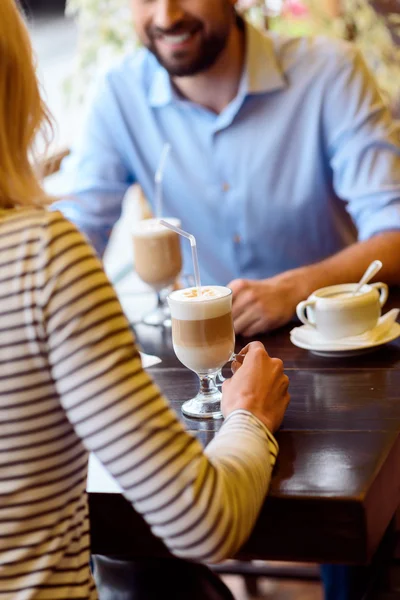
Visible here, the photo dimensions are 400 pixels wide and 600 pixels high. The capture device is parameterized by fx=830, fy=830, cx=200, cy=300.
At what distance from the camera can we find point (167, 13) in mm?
2080

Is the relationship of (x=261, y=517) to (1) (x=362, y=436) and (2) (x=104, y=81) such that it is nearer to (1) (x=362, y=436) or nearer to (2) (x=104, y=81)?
(1) (x=362, y=436)

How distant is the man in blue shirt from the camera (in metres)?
2.05

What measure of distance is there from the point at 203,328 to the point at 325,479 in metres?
0.30

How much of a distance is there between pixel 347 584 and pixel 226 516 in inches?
30.2

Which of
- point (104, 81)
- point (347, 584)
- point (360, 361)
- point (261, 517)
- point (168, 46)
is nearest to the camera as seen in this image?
point (261, 517)

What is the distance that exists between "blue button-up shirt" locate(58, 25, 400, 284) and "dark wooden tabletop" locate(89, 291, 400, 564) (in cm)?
88

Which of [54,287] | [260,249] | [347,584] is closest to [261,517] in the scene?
[54,287]

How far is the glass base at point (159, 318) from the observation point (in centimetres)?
164

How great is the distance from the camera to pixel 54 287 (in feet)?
2.43

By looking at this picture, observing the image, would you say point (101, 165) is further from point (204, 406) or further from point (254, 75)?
point (204, 406)

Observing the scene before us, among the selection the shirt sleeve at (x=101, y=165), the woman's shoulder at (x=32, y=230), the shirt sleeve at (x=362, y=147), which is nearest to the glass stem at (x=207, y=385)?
the woman's shoulder at (x=32, y=230)

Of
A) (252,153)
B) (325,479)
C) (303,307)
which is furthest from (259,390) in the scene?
(252,153)

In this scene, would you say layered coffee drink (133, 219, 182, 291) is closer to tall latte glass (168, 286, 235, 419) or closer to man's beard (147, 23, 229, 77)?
tall latte glass (168, 286, 235, 419)

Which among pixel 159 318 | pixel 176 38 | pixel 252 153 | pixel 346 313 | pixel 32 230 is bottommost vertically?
pixel 159 318
